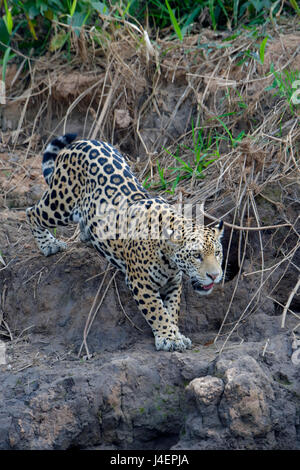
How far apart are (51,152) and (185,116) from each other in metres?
2.10

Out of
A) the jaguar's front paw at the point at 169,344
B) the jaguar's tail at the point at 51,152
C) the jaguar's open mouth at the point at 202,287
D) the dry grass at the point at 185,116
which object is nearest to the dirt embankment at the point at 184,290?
the dry grass at the point at 185,116

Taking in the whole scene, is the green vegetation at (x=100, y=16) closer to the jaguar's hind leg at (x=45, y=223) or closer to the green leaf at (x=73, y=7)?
the green leaf at (x=73, y=7)

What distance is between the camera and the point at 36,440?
5.58 metres

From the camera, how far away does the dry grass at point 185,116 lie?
7.28 meters

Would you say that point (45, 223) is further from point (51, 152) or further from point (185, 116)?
point (185, 116)

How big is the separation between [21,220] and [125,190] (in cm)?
198

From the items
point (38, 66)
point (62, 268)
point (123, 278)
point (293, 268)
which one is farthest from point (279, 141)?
point (38, 66)

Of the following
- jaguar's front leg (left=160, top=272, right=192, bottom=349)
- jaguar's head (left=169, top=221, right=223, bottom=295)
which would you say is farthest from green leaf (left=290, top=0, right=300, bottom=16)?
jaguar's front leg (left=160, top=272, right=192, bottom=349)

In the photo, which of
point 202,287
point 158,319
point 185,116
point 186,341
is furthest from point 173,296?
point 185,116

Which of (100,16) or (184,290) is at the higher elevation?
(100,16)

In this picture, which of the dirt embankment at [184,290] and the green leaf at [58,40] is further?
the green leaf at [58,40]

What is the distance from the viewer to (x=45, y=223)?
742 cm

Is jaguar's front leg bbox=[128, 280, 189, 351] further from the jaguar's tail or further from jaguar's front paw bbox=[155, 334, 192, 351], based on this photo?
the jaguar's tail

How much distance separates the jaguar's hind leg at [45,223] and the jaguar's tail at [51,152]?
36 centimetres
